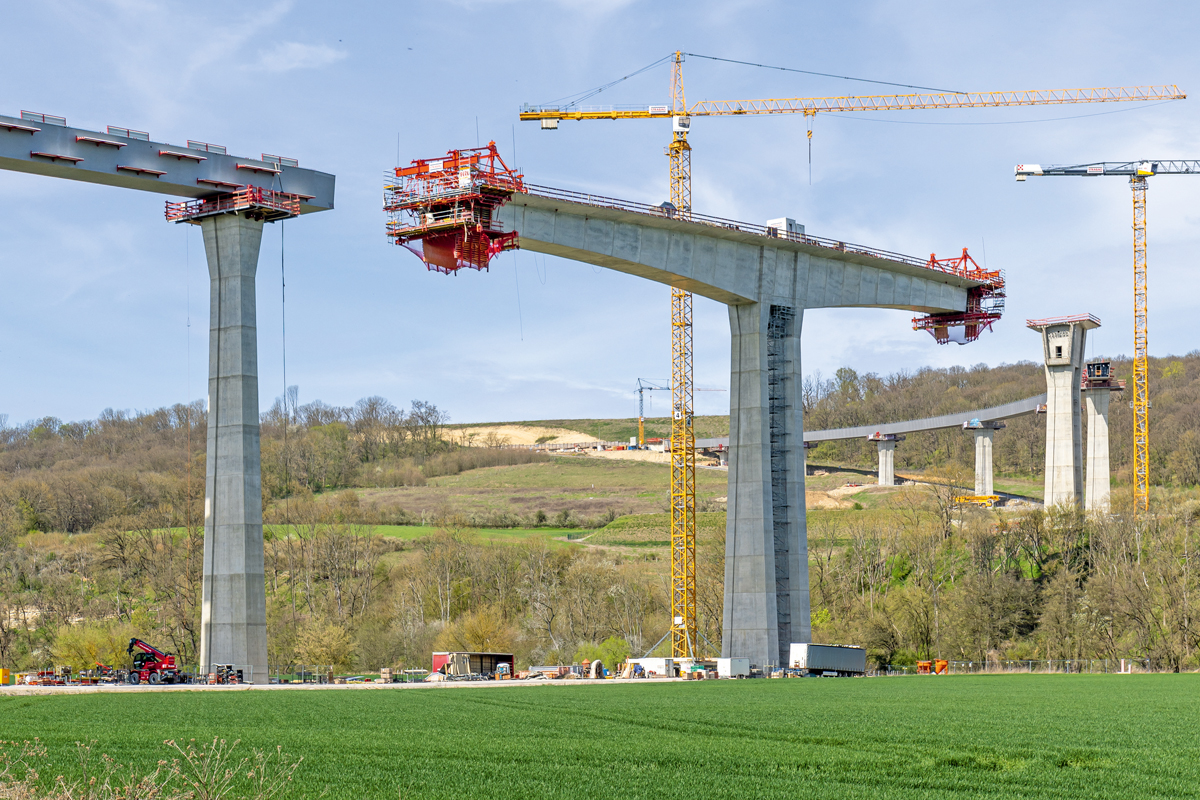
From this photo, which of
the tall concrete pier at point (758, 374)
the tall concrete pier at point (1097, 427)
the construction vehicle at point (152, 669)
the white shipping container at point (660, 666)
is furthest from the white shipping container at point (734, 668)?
the tall concrete pier at point (1097, 427)

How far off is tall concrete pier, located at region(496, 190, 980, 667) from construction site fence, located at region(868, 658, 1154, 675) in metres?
17.6

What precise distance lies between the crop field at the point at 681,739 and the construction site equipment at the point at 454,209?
18015mm

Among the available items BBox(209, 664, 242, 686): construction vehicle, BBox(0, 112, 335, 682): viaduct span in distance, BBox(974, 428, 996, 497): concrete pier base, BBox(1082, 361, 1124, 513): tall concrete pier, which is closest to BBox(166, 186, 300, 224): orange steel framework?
BBox(0, 112, 335, 682): viaduct span in distance

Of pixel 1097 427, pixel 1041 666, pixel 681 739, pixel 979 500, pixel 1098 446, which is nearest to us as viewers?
pixel 681 739

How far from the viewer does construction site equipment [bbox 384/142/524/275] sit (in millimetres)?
49469

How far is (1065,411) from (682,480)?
135 feet

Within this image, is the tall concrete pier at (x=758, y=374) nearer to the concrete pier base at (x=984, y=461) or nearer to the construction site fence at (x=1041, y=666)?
the construction site fence at (x=1041, y=666)

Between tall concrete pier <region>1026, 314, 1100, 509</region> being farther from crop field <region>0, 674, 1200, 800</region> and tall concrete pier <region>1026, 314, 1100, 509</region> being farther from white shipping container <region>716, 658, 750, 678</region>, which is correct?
crop field <region>0, 674, 1200, 800</region>

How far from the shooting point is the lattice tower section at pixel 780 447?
62031 mm

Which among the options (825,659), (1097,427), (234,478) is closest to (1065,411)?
(1097,427)

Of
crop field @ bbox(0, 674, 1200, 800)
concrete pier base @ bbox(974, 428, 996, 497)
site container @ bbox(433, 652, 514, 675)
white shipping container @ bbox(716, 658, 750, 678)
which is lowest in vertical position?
site container @ bbox(433, 652, 514, 675)

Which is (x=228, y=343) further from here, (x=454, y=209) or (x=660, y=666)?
(x=660, y=666)

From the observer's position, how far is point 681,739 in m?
25.4

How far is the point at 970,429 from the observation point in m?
136
